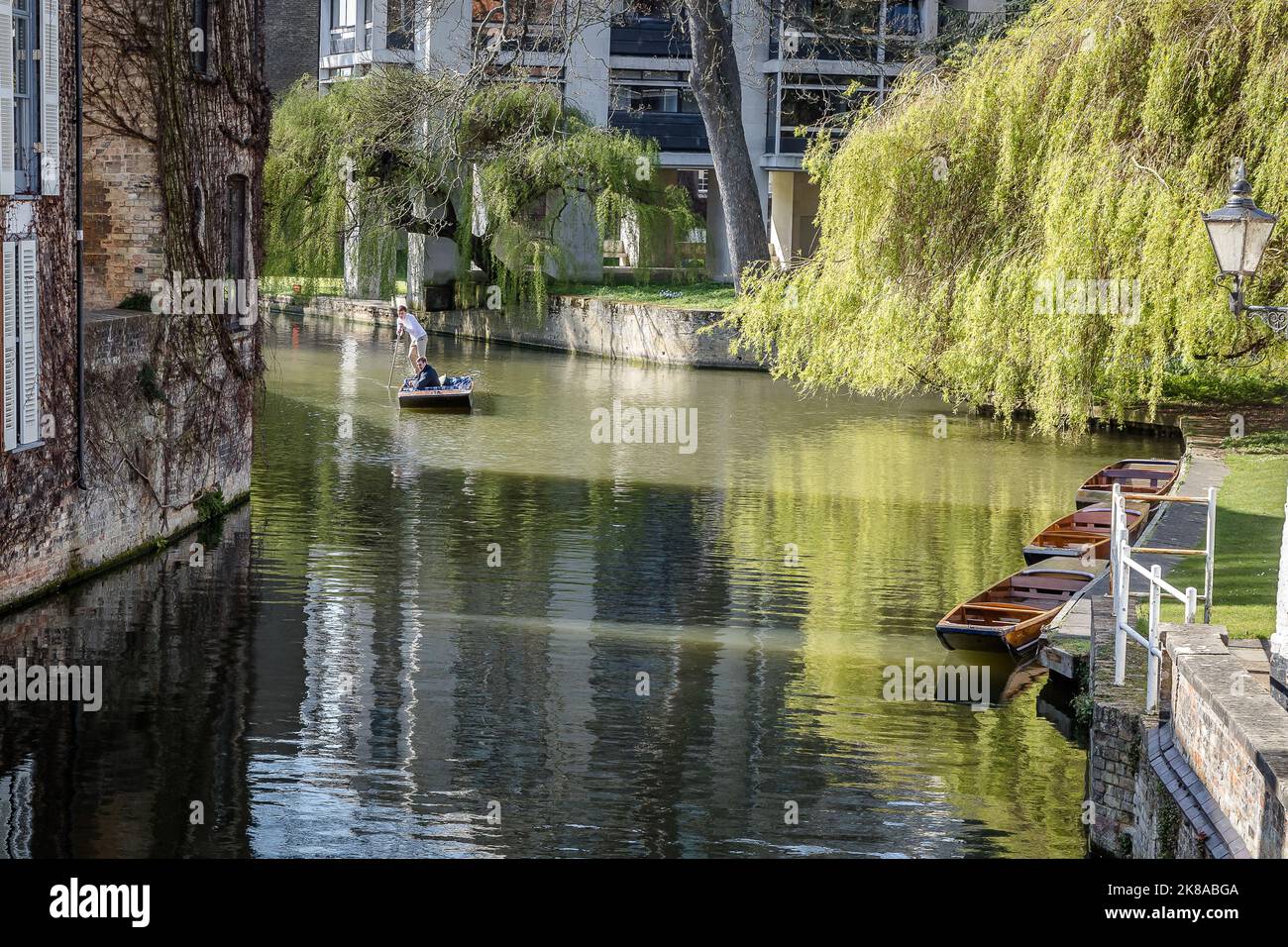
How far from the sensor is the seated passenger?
2745 cm

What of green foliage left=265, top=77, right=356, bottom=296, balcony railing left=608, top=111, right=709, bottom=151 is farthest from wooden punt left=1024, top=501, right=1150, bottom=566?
balcony railing left=608, top=111, right=709, bottom=151

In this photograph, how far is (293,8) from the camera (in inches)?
2140

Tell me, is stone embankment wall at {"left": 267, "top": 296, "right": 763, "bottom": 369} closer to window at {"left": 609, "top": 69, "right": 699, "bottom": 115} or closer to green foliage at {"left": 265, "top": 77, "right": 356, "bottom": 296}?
green foliage at {"left": 265, "top": 77, "right": 356, "bottom": 296}

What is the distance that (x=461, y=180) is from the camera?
37750mm

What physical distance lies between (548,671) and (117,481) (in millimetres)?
5137

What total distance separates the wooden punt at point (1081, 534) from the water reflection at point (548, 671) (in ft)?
1.81

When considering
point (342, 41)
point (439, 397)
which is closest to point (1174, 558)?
point (439, 397)

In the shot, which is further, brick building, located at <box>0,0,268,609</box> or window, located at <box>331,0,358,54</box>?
window, located at <box>331,0,358,54</box>

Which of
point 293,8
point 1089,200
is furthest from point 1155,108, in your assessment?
point 293,8

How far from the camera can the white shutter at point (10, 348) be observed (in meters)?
13.3

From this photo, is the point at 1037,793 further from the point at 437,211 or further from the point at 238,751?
the point at 437,211

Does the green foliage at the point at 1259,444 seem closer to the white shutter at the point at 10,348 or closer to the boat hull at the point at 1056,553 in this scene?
the boat hull at the point at 1056,553

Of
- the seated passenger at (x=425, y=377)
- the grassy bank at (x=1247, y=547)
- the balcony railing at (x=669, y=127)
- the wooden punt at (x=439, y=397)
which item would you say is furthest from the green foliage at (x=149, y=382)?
the balcony railing at (x=669, y=127)

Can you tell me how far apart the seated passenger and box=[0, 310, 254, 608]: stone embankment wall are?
30.6 ft
